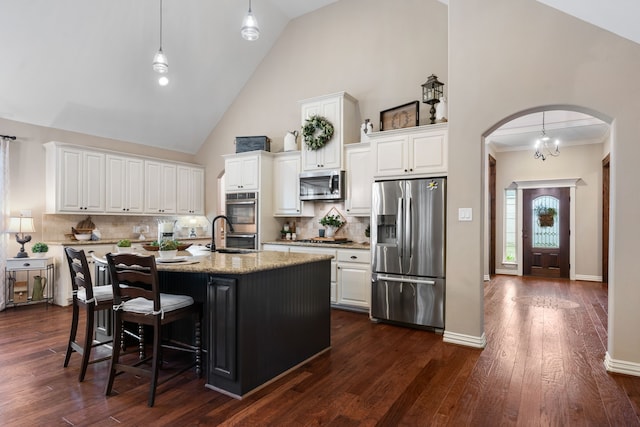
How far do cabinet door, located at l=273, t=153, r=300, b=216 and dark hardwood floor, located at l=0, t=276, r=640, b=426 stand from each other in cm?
241

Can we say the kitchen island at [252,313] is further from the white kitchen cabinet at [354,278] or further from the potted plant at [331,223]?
the potted plant at [331,223]

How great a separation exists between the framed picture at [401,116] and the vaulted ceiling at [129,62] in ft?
5.68

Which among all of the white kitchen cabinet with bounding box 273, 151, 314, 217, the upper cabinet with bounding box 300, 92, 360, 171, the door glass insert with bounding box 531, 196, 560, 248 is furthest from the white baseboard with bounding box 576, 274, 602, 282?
the white kitchen cabinet with bounding box 273, 151, 314, 217

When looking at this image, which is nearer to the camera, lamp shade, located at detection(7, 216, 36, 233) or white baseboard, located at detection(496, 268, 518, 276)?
lamp shade, located at detection(7, 216, 36, 233)

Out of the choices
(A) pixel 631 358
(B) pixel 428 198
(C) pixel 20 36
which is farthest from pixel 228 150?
(A) pixel 631 358

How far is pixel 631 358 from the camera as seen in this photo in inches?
115

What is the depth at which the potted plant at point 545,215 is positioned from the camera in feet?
26.7

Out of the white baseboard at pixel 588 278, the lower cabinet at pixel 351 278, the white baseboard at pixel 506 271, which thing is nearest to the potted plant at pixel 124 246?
the lower cabinet at pixel 351 278

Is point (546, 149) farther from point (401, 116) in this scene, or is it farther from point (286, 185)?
point (286, 185)

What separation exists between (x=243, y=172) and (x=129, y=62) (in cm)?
230

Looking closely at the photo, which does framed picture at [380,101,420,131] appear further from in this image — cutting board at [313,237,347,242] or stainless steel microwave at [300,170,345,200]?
cutting board at [313,237,347,242]

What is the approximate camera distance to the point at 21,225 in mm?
4977

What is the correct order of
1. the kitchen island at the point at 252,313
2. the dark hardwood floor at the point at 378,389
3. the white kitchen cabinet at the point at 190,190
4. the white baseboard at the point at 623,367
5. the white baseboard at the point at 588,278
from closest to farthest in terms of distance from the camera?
the dark hardwood floor at the point at 378,389 → the kitchen island at the point at 252,313 → the white baseboard at the point at 623,367 → the white kitchen cabinet at the point at 190,190 → the white baseboard at the point at 588,278

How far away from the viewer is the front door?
7.99 m
